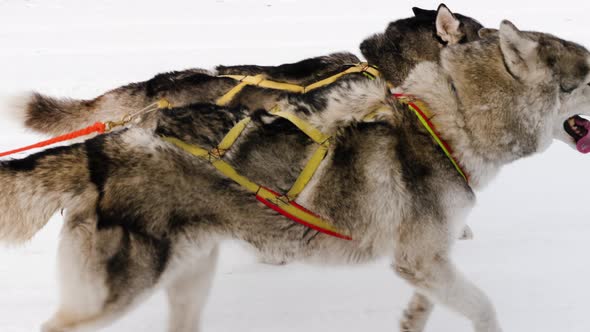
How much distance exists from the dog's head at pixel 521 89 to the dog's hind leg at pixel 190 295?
1.34m

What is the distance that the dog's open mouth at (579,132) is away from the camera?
117 inches

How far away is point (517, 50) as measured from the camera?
2748 mm

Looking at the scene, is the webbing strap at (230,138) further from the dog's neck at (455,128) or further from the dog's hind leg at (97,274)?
the dog's neck at (455,128)

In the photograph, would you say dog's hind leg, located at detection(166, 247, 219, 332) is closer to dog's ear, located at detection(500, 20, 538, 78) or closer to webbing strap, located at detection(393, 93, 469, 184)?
webbing strap, located at detection(393, 93, 469, 184)

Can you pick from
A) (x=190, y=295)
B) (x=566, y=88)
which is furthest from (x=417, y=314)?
(x=566, y=88)

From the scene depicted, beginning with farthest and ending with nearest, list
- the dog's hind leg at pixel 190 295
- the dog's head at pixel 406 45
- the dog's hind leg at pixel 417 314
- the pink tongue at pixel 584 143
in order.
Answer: the dog's head at pixel 406 45 < the dog's hind leg at pixel 417 314 < the dog's hind leg at pixel 190 295 < the pink tongue at pixel 584 143

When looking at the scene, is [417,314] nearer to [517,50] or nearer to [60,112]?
[517,50]

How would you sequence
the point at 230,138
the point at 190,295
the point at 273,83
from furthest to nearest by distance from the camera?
the point at 273,83 → the point at 190,295 → the point at 230,138

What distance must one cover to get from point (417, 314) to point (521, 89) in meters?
1.18

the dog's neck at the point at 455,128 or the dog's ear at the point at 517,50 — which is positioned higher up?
the dog's ear at the point at 517,50

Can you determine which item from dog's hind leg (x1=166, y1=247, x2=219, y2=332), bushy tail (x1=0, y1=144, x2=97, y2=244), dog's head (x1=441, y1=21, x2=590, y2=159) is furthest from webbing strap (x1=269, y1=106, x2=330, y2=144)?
bushy tail (x1=0, y1=144, x2=97, y2=244)

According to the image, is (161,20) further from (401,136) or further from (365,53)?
(401,136)

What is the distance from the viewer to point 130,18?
8297mm

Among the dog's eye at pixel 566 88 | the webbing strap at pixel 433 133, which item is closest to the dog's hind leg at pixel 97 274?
the webbing strap at pixel 433 133
